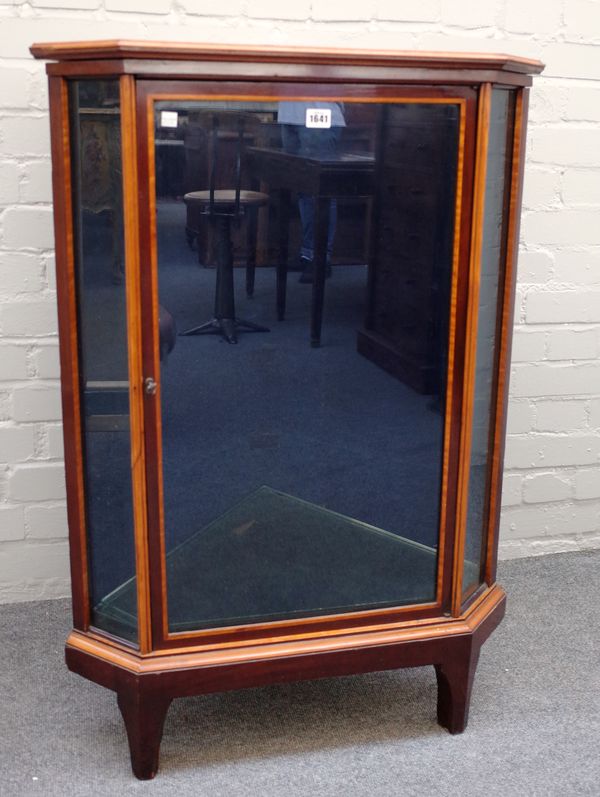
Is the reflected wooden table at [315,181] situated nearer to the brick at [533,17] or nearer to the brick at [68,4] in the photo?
the brick at [68,4]

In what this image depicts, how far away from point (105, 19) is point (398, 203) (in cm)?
70

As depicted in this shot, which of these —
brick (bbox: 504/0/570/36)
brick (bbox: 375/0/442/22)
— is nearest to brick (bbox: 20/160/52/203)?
brick (bbox: 375/0/442/22)

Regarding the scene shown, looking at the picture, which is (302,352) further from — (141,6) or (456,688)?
(141,6)

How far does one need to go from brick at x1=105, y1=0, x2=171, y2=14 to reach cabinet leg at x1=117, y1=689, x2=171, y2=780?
1116mm

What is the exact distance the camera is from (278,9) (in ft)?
5.61

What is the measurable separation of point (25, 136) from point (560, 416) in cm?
120

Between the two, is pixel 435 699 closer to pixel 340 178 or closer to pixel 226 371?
pixel 226 371

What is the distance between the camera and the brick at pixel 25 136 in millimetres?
1659

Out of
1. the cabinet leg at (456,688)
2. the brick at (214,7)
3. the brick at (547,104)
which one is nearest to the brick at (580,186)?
the brick at (547,104)

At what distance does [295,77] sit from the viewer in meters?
1.18

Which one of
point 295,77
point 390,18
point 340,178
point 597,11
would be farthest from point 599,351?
point 295,77

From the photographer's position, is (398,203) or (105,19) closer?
(398,203)

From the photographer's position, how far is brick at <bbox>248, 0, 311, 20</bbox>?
1699 mm

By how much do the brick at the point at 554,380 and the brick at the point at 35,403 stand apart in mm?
913
